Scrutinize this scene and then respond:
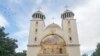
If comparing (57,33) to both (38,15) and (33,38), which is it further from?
(38,15)

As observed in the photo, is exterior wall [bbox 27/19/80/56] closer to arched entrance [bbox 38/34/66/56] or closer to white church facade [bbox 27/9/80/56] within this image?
white church facade [bbox 27/9/80/56]

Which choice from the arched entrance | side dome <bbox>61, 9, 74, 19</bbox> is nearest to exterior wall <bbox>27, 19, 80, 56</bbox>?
the arched entrance

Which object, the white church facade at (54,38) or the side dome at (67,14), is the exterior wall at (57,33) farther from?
the side dome at (67,14)

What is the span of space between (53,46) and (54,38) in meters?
1.33

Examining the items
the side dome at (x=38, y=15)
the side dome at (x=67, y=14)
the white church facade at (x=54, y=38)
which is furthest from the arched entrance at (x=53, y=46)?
the side dome at (x=38, y=15)

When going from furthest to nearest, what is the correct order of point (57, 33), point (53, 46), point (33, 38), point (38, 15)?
point (38, 15), point (57, 33), point (33, 38), point (53, 46)

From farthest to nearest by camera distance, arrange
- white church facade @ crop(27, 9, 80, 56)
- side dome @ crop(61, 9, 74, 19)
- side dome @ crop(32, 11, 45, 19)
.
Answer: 1. side dome @ crop(32, 11, 45, 19)
2. side dome @ crop(61, 9, 74, 19)
3. white church facade @ crop(27, 9, 80, 56)

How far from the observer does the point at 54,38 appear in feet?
78.5

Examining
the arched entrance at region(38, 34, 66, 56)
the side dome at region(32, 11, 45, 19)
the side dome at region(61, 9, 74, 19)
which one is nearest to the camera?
the arched entrance at region(38, 34, 66, 56)

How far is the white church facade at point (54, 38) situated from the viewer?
2294cm

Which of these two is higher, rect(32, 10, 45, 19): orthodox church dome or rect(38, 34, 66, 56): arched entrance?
rect(32, 10, 45, 19): orthodox church dome

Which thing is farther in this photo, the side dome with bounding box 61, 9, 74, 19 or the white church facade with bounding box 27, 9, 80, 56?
the side dome with bounding box 61, 9, 74, 19

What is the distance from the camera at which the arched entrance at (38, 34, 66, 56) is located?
74.7ft

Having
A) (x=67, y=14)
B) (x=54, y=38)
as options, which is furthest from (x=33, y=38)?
(x=67, y=14)
